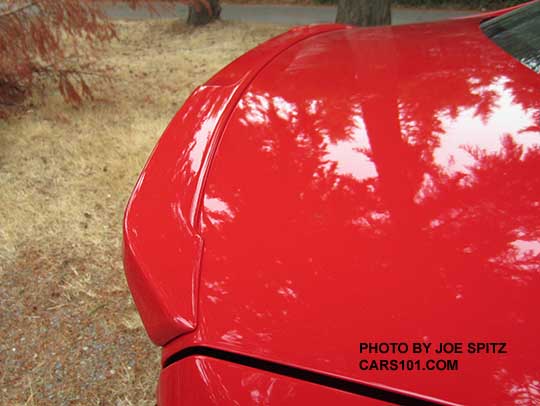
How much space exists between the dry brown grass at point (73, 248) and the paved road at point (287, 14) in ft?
15.5

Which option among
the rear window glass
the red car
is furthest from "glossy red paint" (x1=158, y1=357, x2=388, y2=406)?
the rear window glass

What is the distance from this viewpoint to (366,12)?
205 inches

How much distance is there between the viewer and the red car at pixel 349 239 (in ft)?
2.58

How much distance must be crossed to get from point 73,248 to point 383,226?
6.71 feet

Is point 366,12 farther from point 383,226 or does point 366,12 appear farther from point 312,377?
point 312,377

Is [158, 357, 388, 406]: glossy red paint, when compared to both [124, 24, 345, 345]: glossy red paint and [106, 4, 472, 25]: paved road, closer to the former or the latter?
[124, 24, 345, 345]: glossy red paint

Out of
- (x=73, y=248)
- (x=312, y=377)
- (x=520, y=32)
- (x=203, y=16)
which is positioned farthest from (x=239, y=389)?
(x=203, y=16)

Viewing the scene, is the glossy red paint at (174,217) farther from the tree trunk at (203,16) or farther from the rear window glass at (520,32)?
the tree trunk at (203,16)

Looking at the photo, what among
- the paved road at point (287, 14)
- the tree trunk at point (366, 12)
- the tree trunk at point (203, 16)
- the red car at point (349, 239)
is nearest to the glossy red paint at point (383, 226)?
the red car at point (349, 239)

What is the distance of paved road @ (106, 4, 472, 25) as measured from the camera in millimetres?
8992

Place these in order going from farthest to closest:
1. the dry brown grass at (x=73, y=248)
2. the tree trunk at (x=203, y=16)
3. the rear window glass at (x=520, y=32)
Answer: the tree trunk at (x=203, y=16) → the dry brown grass at (x=73, y=248) → the rear window glass at (x=520, y=32)

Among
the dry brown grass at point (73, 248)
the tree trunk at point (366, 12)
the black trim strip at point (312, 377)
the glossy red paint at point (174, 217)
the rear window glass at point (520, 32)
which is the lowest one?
the dry brown grass at point (73, 248)

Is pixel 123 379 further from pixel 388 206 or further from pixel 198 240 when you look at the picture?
pixel 388 206

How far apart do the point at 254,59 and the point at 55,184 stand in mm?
1969
